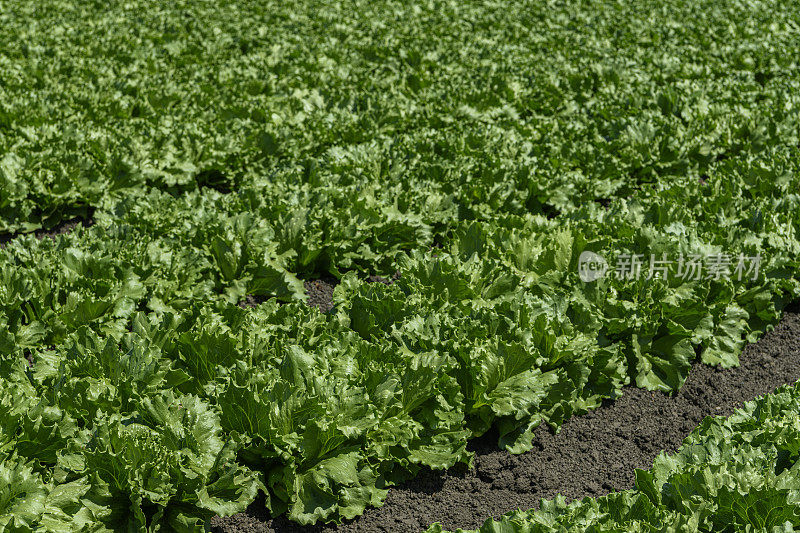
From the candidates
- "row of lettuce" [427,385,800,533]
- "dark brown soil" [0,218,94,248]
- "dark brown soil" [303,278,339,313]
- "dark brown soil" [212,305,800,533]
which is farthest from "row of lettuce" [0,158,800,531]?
"dark brown soil" [0,218,94,248]

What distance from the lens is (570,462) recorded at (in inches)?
213

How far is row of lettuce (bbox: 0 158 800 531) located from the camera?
14.4ft

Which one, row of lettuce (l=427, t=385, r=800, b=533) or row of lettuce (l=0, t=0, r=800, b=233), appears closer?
row of lettuce (l=427, t=385, r=800, b=533)

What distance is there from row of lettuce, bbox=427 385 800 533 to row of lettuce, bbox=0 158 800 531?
0.94m

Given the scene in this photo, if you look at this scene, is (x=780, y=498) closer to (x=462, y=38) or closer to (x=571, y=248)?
(x=571, y=248)

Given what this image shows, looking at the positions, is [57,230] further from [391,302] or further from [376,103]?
[391,302]

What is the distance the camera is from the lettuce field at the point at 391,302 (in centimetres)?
442

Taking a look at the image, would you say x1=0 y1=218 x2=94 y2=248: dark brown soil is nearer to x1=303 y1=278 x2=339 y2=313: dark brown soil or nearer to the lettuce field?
the lettuce field

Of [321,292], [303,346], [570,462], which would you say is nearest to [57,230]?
[321,292]

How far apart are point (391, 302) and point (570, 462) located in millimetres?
1601

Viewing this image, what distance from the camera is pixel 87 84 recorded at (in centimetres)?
1082

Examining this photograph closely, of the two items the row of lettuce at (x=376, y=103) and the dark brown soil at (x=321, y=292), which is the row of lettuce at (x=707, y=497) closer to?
the dark brown soil at (x=321, y=292)

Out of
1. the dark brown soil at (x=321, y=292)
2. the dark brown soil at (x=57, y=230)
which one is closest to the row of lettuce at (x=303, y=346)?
the dark brown soil at (x=321, y=292)

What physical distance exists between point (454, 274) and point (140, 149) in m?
4.25
